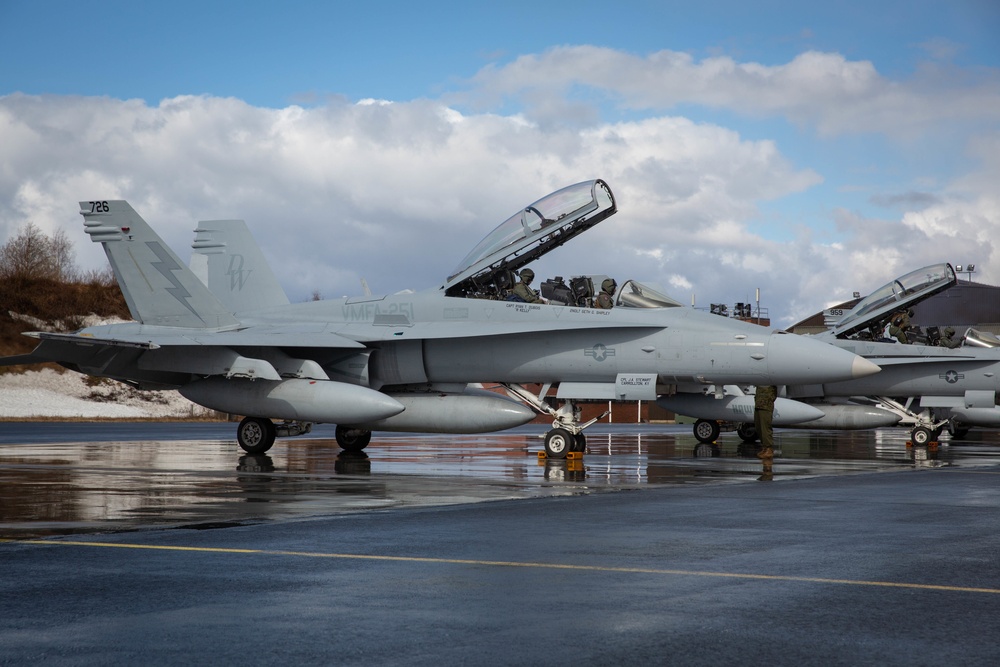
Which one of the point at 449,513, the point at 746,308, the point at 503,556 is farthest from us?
the point at 746,308

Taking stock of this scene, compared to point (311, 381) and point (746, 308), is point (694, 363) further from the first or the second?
point (746, 308)

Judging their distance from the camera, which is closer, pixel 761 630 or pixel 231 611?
pixel 761 630

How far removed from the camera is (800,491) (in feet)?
36.9

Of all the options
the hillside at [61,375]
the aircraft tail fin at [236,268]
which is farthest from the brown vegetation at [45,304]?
the aircraft tail fin at [236,268]

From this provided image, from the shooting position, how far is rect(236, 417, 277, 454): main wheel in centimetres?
1795

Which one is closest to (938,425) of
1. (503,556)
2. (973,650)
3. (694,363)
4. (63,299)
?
(694,363)

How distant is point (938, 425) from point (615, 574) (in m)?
18.5

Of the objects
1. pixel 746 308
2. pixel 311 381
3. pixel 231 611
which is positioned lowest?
pixel 231 611

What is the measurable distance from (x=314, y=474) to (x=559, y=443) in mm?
4031

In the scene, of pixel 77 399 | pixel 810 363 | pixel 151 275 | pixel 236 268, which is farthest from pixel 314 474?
pixel 77 399

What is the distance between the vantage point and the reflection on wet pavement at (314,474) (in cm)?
876

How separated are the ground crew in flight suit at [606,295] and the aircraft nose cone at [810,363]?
2491 mm

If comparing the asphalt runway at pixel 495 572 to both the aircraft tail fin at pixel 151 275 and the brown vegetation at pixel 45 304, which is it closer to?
the aircraft tail fin at pixel 151 275

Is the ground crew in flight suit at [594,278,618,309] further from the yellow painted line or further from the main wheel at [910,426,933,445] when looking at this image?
the yellow painted line
